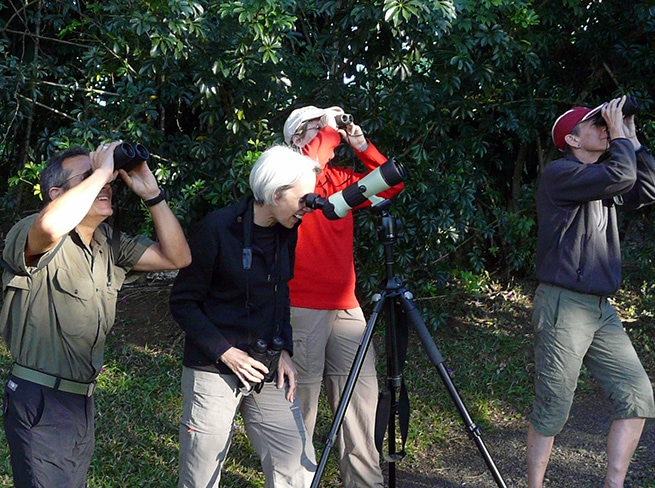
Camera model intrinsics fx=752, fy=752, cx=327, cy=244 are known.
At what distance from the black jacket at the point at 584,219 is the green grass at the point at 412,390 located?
4.30 ft

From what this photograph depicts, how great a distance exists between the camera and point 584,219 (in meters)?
3.18

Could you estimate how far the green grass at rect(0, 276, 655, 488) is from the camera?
3967 millimetres

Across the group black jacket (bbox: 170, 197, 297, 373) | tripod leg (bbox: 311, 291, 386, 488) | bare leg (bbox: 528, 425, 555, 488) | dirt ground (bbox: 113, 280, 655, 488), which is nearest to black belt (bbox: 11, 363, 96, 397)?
black jacket (bbox: 170, 197, 297, 373)

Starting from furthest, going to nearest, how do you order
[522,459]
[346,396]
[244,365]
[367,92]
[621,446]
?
[367,92], [522,459], [621,446], [346,396], [244,365]

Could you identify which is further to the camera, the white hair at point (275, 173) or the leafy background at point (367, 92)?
the leafy background at point (367, 92)

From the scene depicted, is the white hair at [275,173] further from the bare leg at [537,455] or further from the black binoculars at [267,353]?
the bare leg at [537,455]

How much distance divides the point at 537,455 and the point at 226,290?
1576 mm

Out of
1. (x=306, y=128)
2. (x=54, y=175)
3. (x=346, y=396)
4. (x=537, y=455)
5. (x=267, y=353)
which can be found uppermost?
(x=306, y=128)

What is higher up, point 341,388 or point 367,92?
point 367,92

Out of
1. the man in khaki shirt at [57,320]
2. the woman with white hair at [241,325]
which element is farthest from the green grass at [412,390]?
the man in khaki shirt at [57,320]

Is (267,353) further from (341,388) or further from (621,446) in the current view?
(621,446)

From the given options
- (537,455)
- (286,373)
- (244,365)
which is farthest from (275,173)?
(537,455)

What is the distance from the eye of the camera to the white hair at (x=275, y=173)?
260 centimetres

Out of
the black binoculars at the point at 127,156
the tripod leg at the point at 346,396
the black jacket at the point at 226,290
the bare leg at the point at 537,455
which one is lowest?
the bare leg at the point at 537,455
